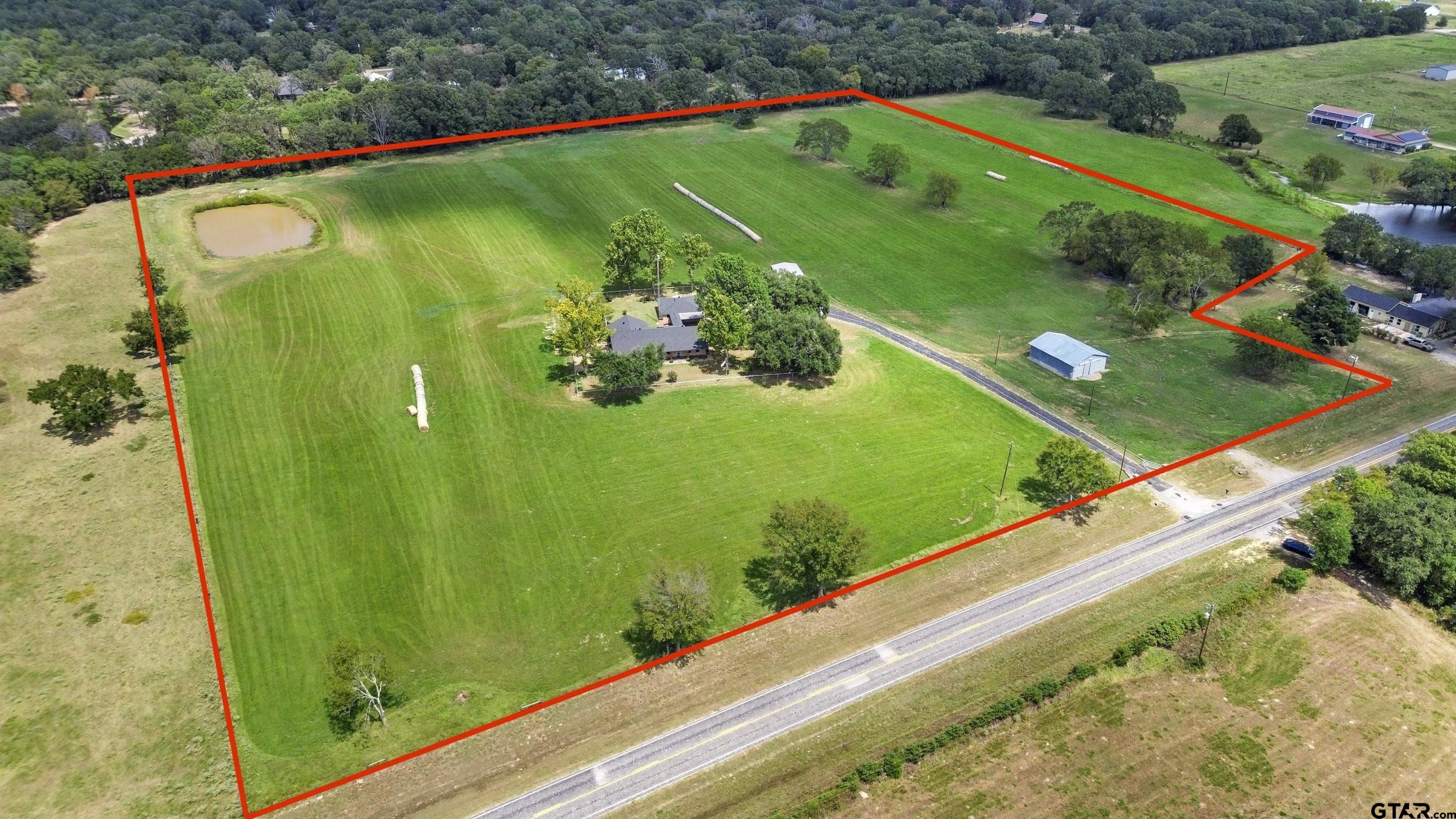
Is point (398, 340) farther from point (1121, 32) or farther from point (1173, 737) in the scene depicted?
point (1121, 32)

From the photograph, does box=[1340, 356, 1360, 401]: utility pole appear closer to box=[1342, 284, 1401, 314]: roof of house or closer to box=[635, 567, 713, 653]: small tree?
box=[1342, 284, 1401, 314]: roof of house

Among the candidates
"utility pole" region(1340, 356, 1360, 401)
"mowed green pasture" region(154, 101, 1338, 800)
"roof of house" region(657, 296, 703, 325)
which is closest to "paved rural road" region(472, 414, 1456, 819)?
"mowed green pasture" region(154, 101, 1338, 800)

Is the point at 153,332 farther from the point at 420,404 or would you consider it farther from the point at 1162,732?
the point at 1162,732

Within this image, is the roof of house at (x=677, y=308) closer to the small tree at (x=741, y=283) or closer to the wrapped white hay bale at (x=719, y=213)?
the small tree at (x=741, y=283)

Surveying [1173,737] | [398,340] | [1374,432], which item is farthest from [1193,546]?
[398,340]

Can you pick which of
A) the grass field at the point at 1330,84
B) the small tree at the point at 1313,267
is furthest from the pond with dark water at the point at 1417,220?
the small tree at the point at 1313,267

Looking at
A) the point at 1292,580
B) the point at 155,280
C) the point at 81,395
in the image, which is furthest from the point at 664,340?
the point at 155,280
